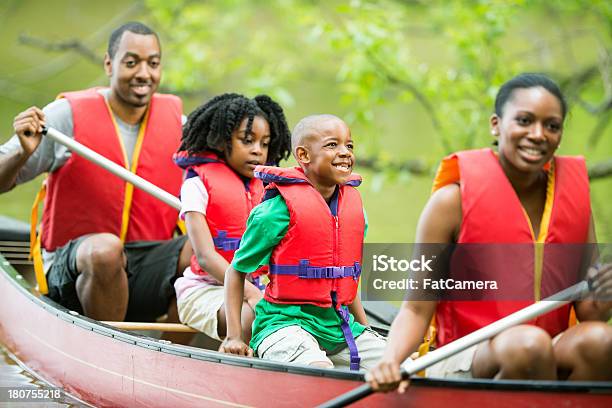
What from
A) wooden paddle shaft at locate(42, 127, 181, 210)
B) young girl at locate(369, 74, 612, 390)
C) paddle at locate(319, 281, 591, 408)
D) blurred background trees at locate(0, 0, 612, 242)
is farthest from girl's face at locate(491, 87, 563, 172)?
blurred background trees at locate(0, 0, 612, 242)

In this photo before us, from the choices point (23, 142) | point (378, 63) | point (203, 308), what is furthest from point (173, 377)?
point (378, 63)

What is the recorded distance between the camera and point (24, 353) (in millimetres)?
4180

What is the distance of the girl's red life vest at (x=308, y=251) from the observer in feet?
9.45

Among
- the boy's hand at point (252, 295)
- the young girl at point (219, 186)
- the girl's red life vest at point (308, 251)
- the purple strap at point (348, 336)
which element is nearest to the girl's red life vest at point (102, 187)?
the young girl at point (219, 186)

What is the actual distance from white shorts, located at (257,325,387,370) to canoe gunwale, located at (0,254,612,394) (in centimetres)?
8

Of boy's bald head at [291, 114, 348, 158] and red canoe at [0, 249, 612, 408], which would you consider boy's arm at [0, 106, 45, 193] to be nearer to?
red canoe at [0, 249, 612, 408]

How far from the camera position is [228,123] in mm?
3473

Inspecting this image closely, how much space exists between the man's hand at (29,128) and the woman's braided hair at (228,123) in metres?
0.58

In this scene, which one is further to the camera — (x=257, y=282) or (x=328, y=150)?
(x=257, y=282)

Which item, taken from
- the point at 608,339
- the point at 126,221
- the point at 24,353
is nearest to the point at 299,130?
the point at 608,339

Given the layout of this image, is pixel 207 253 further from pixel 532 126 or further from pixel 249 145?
pixel 532 126

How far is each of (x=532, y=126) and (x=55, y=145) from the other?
7.60 ft

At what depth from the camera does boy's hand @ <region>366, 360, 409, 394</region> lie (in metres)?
2.32

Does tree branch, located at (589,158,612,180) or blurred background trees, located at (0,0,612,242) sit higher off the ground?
blurred background trees, located at (0,0,612,242)
